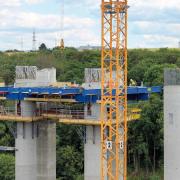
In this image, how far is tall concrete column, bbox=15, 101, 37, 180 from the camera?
2333 inches

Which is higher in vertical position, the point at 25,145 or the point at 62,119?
the point at 62,119

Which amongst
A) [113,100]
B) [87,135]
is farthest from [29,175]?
[113,100]

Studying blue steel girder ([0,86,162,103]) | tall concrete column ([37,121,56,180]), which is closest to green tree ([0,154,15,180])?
tall concrete column ([37,121,56,180])

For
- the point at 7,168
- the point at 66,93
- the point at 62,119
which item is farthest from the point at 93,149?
the point at 7,168

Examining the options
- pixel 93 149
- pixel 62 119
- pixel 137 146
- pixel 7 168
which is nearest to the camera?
pixel 93 149

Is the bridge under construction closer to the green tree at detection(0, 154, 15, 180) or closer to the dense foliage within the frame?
the green tree at detection(0, 154, 15, 180)

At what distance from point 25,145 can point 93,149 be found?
31.4 feet

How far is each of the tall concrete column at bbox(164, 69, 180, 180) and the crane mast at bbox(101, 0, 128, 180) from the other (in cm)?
503

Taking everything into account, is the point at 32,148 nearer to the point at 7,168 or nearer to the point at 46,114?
the point at 46,114

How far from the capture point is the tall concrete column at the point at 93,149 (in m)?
53.0

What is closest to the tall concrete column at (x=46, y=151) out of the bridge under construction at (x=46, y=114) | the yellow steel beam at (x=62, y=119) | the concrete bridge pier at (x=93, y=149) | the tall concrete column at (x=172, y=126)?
the bridge under construction at (x=46, y=114)

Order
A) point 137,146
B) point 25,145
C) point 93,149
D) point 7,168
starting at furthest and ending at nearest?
point 137,146 → point 7,168 → point 25,145 → point 93,149

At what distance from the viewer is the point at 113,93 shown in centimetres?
5309

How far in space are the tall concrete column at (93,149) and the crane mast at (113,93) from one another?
2.75 feet
